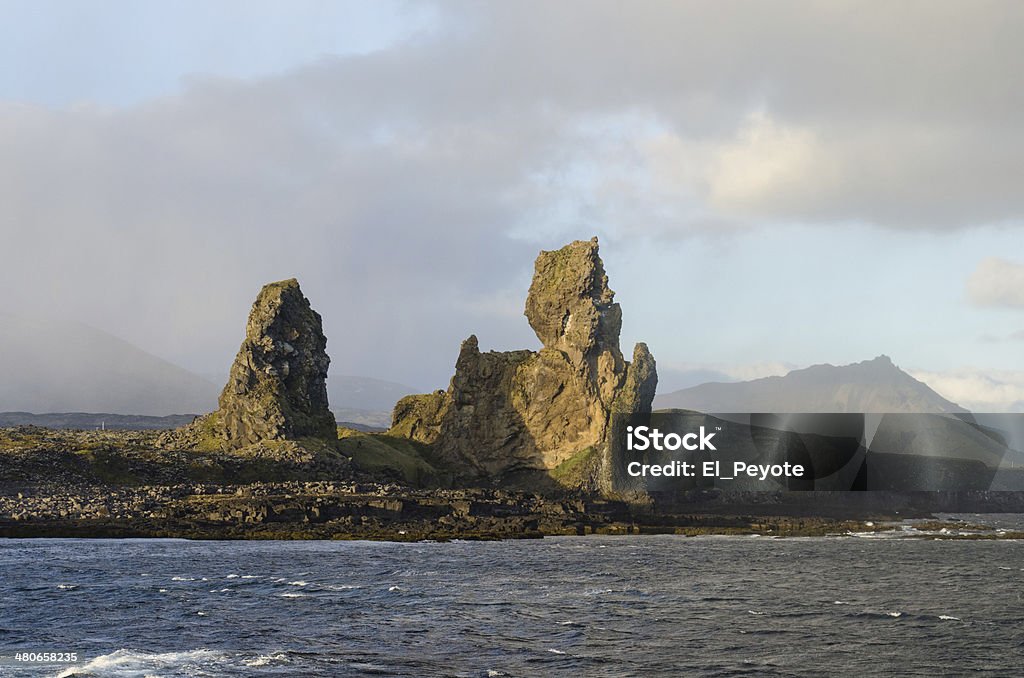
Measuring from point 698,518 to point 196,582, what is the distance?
100830 millimetres

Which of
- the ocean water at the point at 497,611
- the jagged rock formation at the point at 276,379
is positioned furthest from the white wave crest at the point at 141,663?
the jagged rock formation at the point at 276,379

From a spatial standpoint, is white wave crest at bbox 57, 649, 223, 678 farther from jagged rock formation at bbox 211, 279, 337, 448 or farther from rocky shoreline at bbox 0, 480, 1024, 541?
jagged rock formation at bbox 211, 279, 337, 448

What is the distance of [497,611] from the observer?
75062 millimetres

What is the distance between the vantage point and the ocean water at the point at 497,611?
56406 mm

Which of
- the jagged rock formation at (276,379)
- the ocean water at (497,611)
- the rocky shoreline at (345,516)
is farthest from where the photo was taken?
the jagged rock formation at (276,379)

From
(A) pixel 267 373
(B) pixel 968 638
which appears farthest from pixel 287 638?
(A) pixel 267 373

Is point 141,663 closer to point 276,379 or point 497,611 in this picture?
point 497,611

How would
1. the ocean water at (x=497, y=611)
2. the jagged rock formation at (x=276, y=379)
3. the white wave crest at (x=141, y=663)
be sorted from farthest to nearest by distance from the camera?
1. the jagged rock formation at (x=276, y=379)
2. the ocean water at (x=497, y=611)
3. the white wave crest at (x=141, y=663)

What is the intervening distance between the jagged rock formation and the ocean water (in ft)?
213

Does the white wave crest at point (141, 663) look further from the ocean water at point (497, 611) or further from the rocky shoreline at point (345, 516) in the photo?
the rocky shoreline at point (345, 516)

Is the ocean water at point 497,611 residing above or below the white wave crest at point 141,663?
below

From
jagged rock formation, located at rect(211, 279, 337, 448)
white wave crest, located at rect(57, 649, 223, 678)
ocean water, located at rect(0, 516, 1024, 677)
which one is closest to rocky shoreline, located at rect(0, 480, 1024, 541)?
ocean water, located at rect(0, 516, 1024, 677)

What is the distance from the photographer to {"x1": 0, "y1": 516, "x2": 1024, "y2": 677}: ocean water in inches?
2221

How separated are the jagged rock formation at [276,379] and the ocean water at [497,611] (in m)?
64.9
